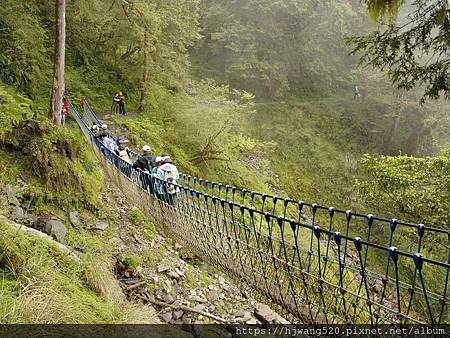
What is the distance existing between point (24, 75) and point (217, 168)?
4482 mm

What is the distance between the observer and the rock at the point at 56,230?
10.5 ft

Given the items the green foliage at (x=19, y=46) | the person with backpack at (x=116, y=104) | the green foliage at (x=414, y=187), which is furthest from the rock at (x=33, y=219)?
the person with backpack at (x=116, y=104)

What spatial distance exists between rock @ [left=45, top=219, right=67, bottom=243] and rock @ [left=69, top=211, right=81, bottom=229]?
45 cm

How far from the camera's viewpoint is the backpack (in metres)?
3.68

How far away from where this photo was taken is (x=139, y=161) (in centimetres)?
436

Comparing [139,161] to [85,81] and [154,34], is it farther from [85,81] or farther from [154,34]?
[85,81]

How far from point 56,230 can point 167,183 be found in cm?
108

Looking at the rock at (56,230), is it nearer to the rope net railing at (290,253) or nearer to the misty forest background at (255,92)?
the rope net railing at (290,253)

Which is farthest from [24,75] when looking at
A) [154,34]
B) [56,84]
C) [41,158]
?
[41,158]

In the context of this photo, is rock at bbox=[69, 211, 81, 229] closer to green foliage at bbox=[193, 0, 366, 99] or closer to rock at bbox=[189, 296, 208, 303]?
rock at bbox=[189, 296, 208, 303]

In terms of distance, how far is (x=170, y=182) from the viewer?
3680 millimetres

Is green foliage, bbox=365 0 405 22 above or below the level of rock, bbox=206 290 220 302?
above

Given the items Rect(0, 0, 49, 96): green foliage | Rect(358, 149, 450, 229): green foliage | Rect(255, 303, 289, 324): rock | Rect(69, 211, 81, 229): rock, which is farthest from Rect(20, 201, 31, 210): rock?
Rect(358, 149, 450, 229): green foliage

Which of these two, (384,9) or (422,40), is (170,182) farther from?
(422,40)
